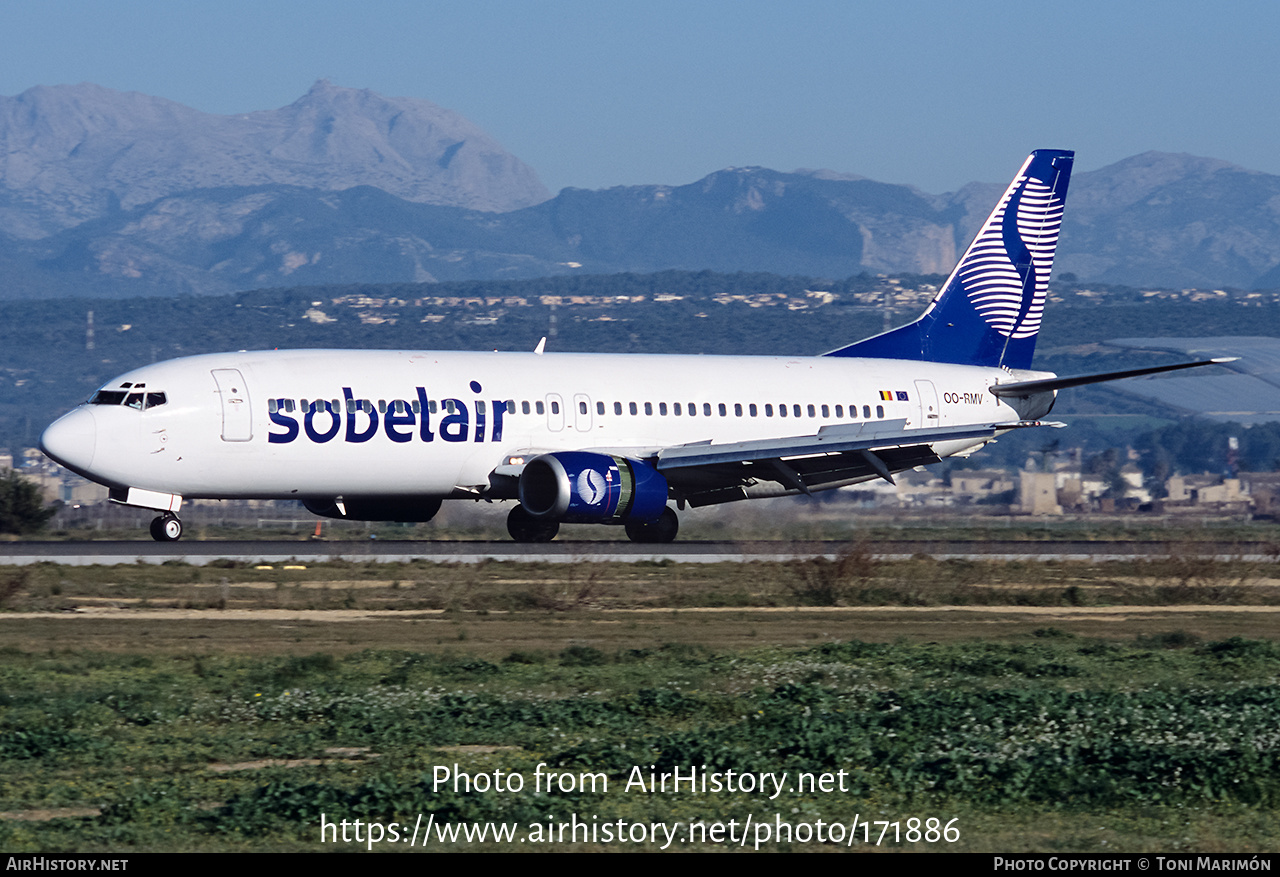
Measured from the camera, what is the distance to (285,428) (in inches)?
1364

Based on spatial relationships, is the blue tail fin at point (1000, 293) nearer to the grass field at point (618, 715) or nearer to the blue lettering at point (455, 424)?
the blue lettering at point (455, 424)

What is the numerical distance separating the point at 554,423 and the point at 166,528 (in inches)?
336

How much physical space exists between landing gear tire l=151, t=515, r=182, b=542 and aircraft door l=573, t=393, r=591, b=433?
8833 mm

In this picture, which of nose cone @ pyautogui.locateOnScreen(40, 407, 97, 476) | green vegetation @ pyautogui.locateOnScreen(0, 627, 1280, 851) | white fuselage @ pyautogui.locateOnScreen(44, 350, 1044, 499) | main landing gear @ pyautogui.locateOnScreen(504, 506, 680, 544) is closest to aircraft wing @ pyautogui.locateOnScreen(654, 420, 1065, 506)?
main landing gear @ pyautogui.locateOnScreen(504, 506, 680, 544)

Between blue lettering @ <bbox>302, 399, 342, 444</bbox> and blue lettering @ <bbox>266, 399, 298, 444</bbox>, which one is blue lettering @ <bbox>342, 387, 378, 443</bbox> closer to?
blue lettering @ <bbox>302, 399, 342, 444</bbox>

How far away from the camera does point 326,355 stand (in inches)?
1439

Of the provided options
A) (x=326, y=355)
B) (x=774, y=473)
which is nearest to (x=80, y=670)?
A: (x=326, y=355)

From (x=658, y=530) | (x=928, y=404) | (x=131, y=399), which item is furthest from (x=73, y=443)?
(x=928, y=404)

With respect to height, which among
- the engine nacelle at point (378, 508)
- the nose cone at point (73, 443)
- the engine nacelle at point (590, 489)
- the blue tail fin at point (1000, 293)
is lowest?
the engine nacelle at point (378, 508)

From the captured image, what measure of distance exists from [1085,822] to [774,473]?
1056 inches

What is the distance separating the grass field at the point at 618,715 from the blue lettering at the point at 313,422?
6.77 m

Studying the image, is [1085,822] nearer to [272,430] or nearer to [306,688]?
[306,688]

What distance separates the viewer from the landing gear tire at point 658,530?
40.7 m

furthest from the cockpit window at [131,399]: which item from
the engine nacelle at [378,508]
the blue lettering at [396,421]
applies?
the engine nacelle at [378,508]
